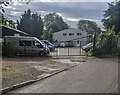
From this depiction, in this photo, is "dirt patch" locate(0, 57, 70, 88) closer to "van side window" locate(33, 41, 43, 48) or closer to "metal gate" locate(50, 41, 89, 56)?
"van side window" locate(33, 41, 43, 48)

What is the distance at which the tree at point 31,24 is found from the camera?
71.9 meters

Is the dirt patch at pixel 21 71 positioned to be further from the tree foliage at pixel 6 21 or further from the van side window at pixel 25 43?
the van side window at pixel 25 43

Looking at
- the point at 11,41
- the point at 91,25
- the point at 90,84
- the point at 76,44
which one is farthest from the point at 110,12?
the point at 91,25

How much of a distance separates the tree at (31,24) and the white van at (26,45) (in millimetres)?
39850

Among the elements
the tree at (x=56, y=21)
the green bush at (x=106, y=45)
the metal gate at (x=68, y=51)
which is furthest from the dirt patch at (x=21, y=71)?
the tree at (x=56, y=21)

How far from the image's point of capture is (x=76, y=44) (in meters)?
80.7

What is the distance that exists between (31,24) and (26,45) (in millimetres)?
42460

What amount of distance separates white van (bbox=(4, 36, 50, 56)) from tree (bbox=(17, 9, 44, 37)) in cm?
3985

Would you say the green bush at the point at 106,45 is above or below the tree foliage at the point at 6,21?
below

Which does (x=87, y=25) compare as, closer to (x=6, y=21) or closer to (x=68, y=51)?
(x=68, y=51)

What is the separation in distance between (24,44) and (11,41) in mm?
1393

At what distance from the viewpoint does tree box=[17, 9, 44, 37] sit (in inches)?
2832

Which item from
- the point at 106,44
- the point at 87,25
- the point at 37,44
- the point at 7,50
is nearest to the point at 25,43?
the point at 37,44

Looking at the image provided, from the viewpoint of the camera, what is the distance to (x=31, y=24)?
73.1m
